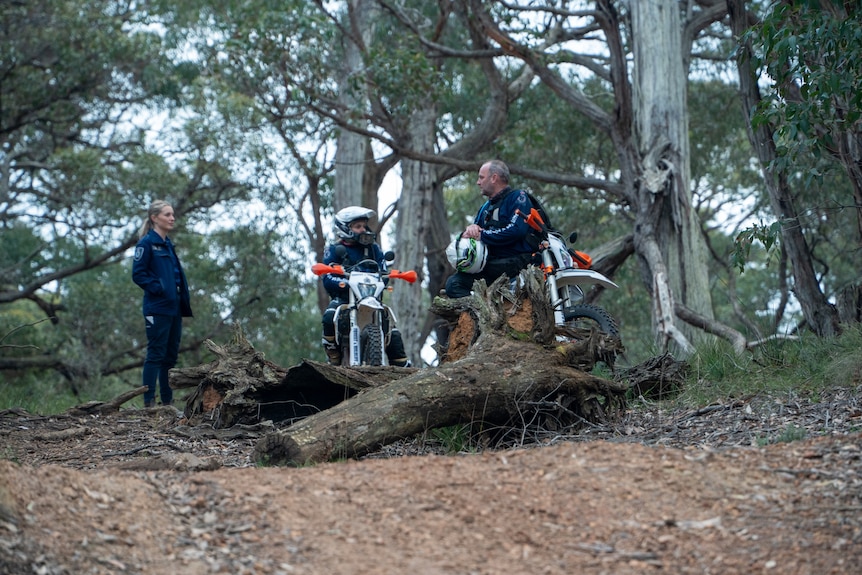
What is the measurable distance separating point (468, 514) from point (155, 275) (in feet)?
18.7

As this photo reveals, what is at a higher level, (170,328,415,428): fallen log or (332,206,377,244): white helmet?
(332,206,377,244): white helmet

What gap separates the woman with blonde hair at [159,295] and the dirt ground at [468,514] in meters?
4.03

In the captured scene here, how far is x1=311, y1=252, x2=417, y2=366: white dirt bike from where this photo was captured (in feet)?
28.4

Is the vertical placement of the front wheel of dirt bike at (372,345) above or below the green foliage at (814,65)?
below

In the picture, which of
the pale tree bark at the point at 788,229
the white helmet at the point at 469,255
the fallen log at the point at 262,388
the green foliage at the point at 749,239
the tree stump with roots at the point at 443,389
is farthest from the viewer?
the pale tree bark at the point at 788,229

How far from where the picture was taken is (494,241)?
8.63 meters

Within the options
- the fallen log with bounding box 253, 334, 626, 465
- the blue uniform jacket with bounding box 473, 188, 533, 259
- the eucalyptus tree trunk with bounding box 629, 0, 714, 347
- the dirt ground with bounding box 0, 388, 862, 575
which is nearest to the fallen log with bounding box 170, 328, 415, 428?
the fallen log with bounding box 253, 334, 626, 465

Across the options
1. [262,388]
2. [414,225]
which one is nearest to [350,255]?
[262,388]

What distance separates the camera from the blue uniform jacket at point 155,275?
362 inches

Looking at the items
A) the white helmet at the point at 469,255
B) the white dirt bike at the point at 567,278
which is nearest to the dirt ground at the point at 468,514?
the white dirt bike at the point at 567,278

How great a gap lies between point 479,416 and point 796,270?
5.69 m

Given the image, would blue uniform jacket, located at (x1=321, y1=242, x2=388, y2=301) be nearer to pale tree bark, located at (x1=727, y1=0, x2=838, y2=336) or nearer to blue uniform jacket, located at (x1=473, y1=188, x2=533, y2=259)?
blue uniform jacket, located at (x1=473, y1=188, x2=533, y2=259)

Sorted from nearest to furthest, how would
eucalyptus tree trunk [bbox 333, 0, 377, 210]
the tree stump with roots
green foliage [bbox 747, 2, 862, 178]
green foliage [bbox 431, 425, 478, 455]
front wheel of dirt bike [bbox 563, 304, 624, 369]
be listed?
the tree stump with roots < green foliage [bbox 431, 425, 478, 455] < green foliage [bbox 747, 2, 862, 178] < front wheel of dirt bike [bbox 563, 304, 624, 369] < eucalyptus tree trunk [bbox 333, 0, 377, 210]

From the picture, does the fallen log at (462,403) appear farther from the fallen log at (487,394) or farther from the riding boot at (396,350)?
the riding boot at (396,350)
